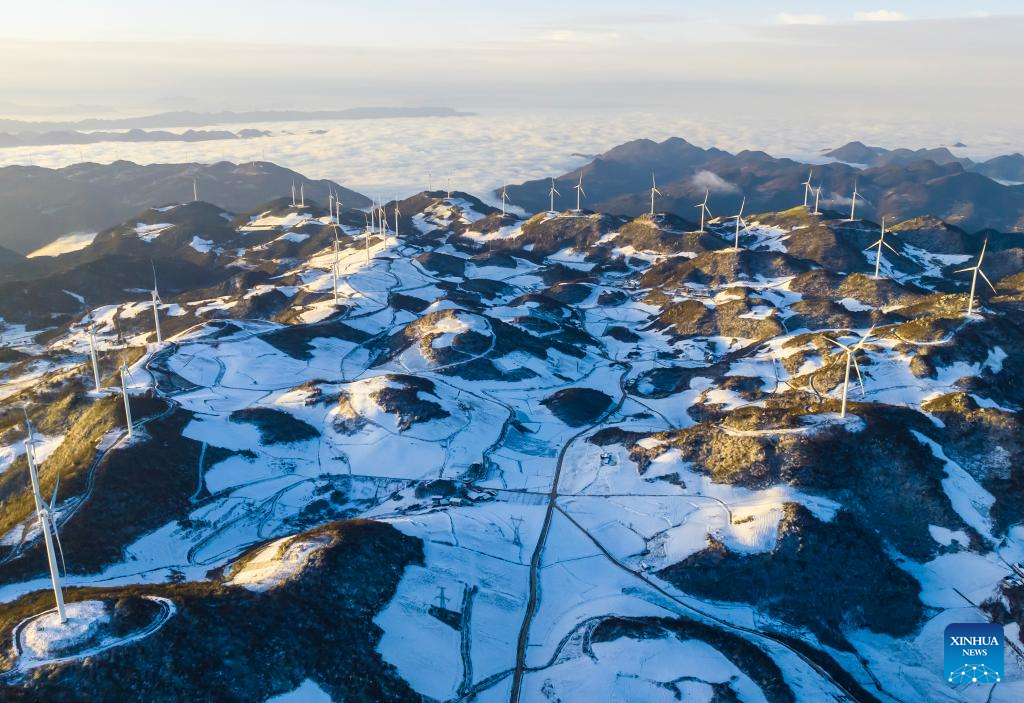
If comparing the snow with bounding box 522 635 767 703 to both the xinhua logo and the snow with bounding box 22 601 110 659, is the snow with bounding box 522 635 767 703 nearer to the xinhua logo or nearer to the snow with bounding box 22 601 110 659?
the xinhua logo

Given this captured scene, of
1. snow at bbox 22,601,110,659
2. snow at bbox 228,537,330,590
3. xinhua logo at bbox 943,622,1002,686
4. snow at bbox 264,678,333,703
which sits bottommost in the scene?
xinhua logo at bbox 943,622,1002,686

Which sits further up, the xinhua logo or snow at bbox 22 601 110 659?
snow at bbox 22 601 110 659

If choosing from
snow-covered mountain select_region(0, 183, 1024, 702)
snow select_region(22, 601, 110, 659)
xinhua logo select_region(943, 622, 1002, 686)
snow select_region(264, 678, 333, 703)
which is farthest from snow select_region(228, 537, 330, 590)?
xinhua logo select_region(943, 622, 1002, 686)

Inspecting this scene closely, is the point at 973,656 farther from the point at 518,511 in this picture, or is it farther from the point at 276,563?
the point at 276,563

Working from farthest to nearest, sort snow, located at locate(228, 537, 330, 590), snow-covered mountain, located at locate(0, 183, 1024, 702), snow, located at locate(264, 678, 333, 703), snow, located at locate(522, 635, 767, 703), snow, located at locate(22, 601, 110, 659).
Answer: snow, located at locate(228, 537, 330, 590)
snow-covered mountain, located at locate(0, 183, 1024, 702)
snow, located at locate(522, 635, 767, 703)
snow, located at locate(264, 678, 333, 703)
snow, located at locate(22, 601, 110, 659)

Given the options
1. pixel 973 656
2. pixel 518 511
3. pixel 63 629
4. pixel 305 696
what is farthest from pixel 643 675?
pixel 63 629

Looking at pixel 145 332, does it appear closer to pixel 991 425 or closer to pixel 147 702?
pixel 147 702

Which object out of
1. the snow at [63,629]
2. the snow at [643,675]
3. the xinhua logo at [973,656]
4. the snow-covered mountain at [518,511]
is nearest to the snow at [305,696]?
the snow-covered mountain at [518,511]
